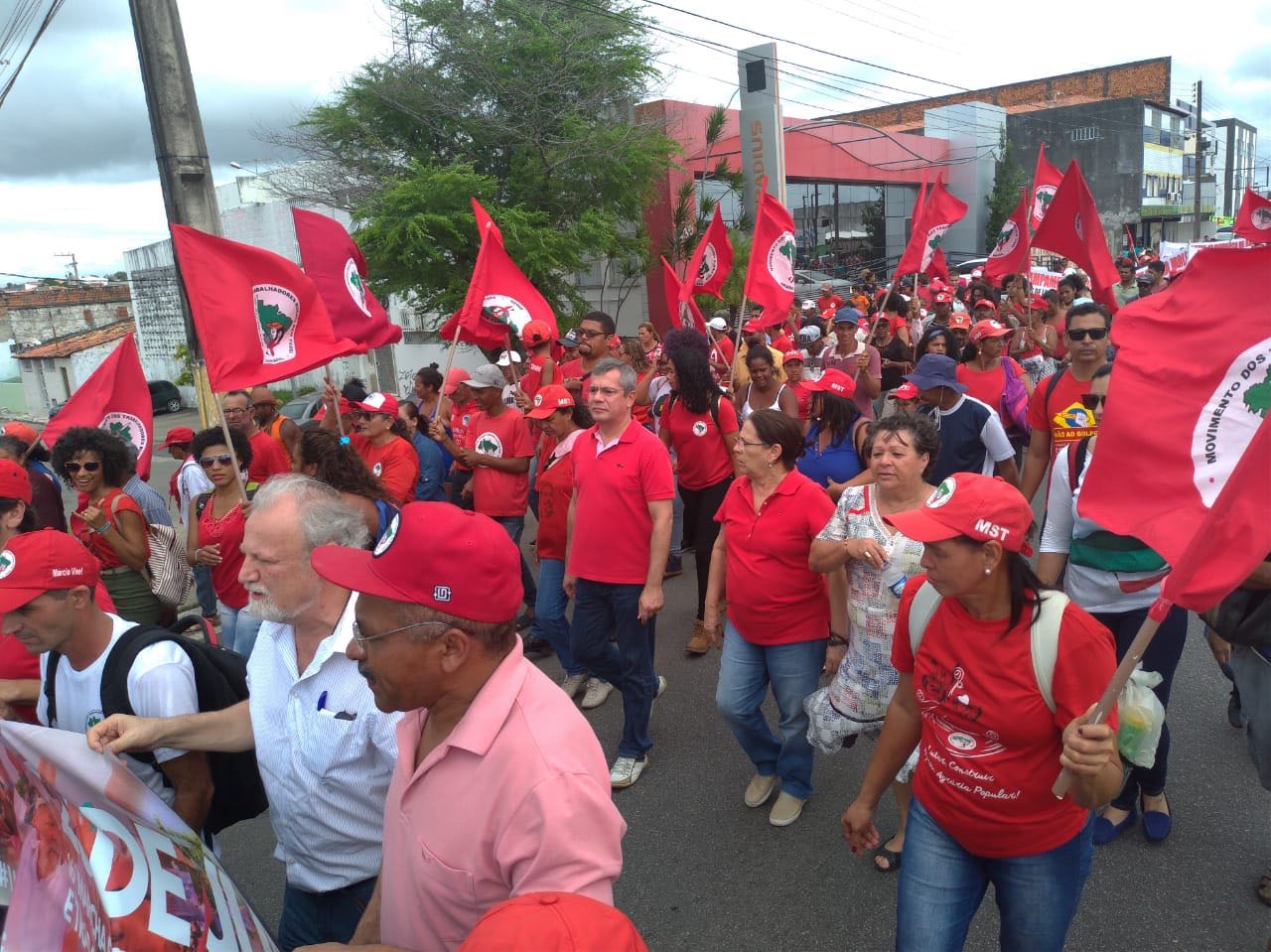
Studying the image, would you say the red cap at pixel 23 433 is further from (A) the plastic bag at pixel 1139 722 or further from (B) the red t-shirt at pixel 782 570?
(A) the plastic bag at pixel 1139 722

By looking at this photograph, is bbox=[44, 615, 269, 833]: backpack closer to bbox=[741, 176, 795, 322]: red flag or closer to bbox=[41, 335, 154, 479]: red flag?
bbox=[41, 335, 154, 479]: red flag

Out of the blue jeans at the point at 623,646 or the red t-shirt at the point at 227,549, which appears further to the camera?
the red t-shirt at the point at 227,549

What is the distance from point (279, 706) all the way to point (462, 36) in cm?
1833

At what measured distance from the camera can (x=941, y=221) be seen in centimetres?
1094

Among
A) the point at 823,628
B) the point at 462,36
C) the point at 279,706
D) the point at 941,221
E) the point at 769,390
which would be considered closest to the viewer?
the point at 279,706

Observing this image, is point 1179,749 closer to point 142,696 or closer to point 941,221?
point 142,696

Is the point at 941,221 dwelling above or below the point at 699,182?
below

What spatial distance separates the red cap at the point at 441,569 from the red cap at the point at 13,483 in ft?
11.1

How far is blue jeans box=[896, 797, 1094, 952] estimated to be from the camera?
225 cm

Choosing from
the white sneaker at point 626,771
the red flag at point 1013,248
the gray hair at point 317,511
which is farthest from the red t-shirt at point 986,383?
the gray hair at point 317,511

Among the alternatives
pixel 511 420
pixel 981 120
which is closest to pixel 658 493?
pixel 511 420

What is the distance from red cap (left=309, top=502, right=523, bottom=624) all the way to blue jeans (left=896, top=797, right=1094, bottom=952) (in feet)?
4.50

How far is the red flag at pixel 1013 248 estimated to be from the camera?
388 inches

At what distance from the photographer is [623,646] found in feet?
13.9
